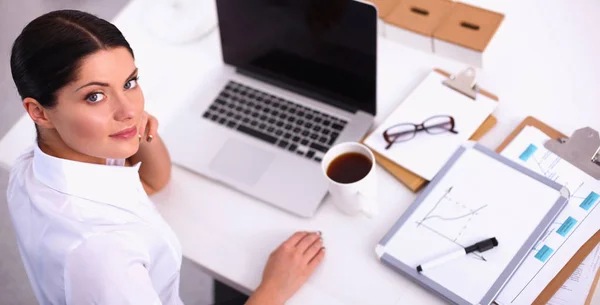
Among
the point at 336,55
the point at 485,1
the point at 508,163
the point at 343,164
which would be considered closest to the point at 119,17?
the point at 336,55

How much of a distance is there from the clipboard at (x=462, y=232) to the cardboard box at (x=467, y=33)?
226mm

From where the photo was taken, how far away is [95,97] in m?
0.91

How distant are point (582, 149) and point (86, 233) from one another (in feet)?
2.82

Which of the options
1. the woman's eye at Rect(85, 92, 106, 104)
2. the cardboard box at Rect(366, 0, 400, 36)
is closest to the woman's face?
the woman's eye at Rect(85, 92, 106, 104)

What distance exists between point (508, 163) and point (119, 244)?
685 mm

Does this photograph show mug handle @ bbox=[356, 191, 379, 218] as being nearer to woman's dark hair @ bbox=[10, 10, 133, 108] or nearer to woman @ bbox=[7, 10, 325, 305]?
woman @ bbox=[7, 10, 325, 305]

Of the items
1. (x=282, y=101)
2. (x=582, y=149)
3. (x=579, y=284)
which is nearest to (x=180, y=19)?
(x=282, y=101)

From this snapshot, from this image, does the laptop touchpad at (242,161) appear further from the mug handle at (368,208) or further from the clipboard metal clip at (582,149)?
the clipboard metal clip at (582,149)

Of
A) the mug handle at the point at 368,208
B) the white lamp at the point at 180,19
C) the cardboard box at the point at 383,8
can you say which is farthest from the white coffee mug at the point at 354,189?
the white lamp at the point at 180,19

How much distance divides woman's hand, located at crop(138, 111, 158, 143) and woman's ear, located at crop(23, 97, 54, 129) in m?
0.28

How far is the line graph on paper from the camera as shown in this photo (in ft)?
3.56

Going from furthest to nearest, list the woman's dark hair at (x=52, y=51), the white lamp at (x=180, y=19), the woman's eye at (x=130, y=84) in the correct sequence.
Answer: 1. the white lamp at (x=180, y=19)
2. the woman's eye at (x=130, y=84)
3. the woman's dark hair at (x=52, y=51)

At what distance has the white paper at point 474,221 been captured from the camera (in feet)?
3.43

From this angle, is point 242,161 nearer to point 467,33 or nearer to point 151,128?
point 151,128
